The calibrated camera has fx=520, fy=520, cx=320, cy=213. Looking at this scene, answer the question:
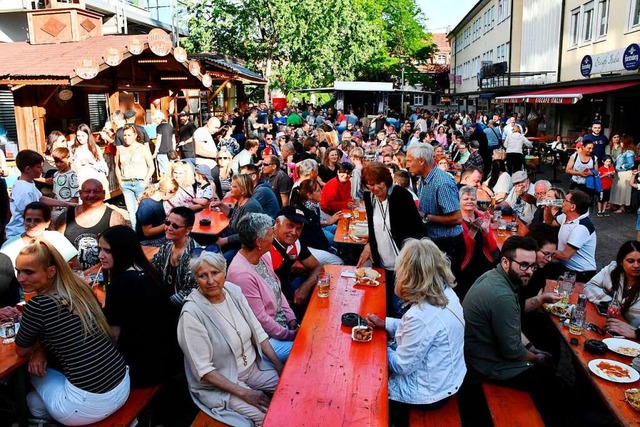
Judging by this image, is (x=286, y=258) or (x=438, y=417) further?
(x=286, y=258)

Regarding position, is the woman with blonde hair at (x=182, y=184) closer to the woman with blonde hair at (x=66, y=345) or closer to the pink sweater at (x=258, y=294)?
the pink sweater at (x=258, y=294)

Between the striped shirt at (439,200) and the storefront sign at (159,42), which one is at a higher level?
Result: the storefront sign at (159,42)

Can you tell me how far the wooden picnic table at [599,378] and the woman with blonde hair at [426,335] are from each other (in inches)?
29.5

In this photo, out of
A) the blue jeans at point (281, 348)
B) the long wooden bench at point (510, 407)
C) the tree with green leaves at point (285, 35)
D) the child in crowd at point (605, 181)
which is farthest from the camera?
the tree with green leaves at point (285, 35)

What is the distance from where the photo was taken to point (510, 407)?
11.0 feet

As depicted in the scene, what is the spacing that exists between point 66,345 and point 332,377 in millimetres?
1554

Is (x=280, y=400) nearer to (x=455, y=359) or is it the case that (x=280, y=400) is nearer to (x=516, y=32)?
(x=455, y=359)

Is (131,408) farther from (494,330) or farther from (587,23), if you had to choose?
(587,23)

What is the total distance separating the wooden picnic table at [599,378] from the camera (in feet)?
8.87

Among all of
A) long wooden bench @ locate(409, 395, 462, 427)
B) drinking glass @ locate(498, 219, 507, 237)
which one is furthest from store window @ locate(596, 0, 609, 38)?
long wooden bench @ locate(409, 395, 462, 427)

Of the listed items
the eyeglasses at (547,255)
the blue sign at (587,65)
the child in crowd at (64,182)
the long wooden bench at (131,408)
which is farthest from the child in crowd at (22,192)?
the blue sign at (587,65)

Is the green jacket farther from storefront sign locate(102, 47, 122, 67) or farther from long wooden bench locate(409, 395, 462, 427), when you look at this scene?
storefront sign locate(102, 47, 122, 67)

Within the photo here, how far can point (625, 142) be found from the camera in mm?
11148

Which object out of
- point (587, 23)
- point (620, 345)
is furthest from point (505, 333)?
point (587, 23)
